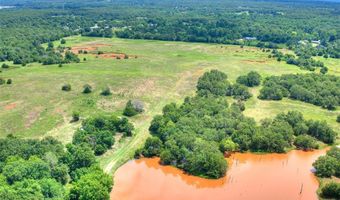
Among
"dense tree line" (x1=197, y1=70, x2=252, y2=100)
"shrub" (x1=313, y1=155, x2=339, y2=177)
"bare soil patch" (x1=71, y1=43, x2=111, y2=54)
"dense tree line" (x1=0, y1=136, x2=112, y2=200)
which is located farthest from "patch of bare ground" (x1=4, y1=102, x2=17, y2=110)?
"bare soil patch" (x1=71, y1=43, x2=111, y2=54)

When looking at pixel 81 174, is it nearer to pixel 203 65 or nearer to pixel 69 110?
pixel 69 110

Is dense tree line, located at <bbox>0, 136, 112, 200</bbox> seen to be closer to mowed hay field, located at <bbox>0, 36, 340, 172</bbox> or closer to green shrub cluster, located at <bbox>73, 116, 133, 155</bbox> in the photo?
green shrub cluster, located at <bbox>73, 116, 133, 155</bbox>

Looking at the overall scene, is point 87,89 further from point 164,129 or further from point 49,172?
point 49,172

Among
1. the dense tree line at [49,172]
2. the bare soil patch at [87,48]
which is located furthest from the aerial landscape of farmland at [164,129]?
the bare soil patch at [87,48]

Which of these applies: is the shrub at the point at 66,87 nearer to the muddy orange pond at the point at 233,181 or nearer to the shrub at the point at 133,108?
the shrub at the point at 133,108

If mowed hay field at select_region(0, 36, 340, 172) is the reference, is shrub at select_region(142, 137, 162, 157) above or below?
above

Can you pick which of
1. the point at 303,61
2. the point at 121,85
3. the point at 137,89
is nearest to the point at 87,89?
the point at 121,85

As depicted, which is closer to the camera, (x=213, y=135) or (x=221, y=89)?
(x=213, y=135)

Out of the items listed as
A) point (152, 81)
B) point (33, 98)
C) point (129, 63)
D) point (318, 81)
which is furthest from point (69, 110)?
point (318, 81)
